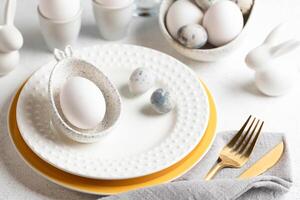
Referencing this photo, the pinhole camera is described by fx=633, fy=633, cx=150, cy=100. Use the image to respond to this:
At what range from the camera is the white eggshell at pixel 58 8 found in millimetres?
1059

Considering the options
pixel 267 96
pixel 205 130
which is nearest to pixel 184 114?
pixel 205 130

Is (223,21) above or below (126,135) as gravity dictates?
above

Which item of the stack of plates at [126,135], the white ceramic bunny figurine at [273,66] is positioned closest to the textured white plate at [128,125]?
the stack of plates at [126,135]

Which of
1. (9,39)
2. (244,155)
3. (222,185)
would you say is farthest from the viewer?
(9,39)

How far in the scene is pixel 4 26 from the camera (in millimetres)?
1062

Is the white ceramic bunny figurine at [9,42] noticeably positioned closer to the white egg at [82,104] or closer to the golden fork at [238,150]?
the white egg at [82,104]

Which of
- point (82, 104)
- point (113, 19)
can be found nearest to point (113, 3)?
point (113, 19)

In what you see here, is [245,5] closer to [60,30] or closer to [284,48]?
[284,48]

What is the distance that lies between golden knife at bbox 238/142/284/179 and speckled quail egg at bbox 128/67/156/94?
222 mm

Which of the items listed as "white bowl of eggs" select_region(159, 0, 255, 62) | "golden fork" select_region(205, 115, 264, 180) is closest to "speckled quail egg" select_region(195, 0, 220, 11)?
"white bowl of eggs" select_region(159, 0, 255, 62)

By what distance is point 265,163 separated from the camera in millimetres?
917

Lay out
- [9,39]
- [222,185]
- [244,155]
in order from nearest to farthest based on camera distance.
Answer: [222,185] → [244,155] → [9,39]

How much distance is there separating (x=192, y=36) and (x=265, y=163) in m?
0.27

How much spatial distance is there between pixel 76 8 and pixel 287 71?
0.37 meters
